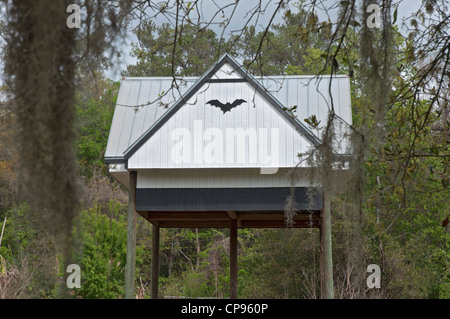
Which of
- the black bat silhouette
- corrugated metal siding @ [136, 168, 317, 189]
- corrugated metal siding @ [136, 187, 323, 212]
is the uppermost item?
the black bat silhouette

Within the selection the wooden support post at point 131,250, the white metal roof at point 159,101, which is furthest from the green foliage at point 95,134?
the wooden support post at point 131,250

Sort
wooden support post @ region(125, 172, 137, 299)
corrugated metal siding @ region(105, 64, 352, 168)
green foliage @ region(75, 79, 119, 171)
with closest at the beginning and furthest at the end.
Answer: wooden support post @ region(125, 172, 137, 299) < corrugated metal siding @ region(105, 64, 352, 168) < green foliage @ region(75, 79, 119, 171)

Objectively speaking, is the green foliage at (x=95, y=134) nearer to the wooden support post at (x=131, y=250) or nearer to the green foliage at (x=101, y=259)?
the green foliage at (x=101, y=259)

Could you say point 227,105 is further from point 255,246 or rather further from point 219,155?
point 255,246

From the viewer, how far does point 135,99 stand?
15414 millimetres

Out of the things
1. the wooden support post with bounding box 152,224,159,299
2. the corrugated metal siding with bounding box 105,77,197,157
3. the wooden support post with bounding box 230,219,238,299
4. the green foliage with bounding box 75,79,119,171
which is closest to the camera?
the corrugated metal siding with bounding box 105,77,197,157

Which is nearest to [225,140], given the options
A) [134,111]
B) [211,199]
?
[211,199]

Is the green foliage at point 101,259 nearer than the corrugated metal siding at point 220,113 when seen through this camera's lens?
No

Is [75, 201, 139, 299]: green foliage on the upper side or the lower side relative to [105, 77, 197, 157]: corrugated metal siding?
lower

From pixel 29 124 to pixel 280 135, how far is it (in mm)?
9943

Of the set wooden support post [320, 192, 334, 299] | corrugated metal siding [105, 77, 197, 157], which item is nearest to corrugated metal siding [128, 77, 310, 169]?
corrugated metal siding [105, 77, 197, 157]

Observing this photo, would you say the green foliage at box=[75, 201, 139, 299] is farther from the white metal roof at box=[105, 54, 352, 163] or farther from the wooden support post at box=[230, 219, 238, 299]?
the wooden support post at box=[230, 219, 238, 299]
